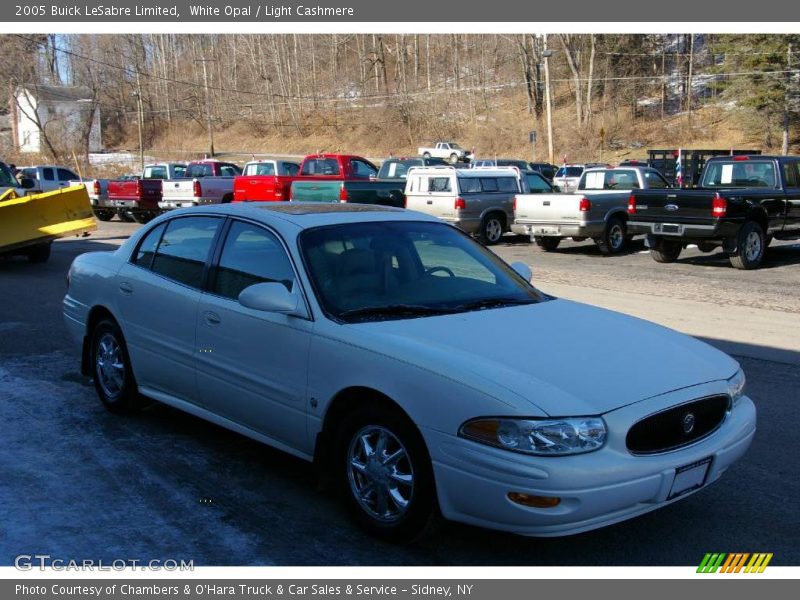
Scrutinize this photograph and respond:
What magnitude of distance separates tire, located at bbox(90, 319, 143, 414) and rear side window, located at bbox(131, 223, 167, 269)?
510mm

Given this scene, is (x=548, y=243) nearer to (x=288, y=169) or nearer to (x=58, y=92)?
(x=288, y=169)

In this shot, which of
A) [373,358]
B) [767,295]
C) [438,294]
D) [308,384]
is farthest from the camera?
[767,295]

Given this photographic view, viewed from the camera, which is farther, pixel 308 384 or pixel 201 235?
pixel 201 235

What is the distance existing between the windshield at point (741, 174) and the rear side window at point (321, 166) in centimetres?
1201

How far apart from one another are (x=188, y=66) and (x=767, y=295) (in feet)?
313

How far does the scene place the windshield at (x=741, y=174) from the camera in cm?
1633

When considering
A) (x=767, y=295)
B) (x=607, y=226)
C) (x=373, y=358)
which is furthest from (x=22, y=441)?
(x=607, y=226)

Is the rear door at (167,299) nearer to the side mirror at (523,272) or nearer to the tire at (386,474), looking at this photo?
the tire at (386,474)

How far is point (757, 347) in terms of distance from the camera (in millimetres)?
8805

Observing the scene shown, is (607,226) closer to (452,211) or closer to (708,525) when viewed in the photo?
(452,211)

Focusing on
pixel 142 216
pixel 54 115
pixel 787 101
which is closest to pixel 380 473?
pixel 142 216

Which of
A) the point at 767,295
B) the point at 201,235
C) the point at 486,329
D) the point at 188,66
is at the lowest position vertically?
the point at 767,295

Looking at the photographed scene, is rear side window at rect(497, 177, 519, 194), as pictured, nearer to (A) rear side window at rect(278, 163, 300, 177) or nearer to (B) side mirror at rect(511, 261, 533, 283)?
(A) rear side window at rect(278, 163, 300, 177)

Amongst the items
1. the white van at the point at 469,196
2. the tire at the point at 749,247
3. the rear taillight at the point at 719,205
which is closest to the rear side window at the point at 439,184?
the white van at the point at 469,196
